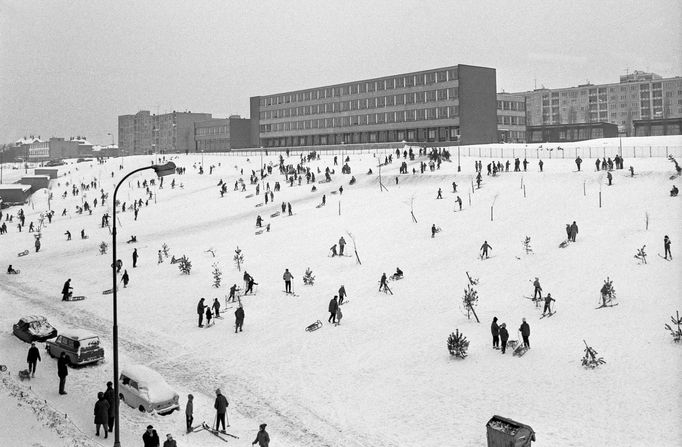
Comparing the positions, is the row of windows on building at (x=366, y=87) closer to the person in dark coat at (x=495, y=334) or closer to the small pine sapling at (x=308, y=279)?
the small pine sapling at (x=308, y=279)

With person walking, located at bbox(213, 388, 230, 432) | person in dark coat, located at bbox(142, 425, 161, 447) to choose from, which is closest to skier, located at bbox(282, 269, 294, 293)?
person walking, located at bbox(213, 388, 230, 432)

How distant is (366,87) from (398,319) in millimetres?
85772

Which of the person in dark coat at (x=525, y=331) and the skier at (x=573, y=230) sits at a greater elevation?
the skier at (x=573, y=230)

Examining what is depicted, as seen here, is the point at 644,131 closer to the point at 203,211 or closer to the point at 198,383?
the point at 203,211

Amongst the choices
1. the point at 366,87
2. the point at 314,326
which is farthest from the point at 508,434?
the point at 366,87

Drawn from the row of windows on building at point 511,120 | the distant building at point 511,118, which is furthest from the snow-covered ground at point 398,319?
the row of windows on building at point 511,120

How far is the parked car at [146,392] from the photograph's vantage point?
701 inches

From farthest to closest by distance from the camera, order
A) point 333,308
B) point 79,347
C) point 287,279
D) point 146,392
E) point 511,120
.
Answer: point 511,120
point 287,279
point 333,308
point 79,347
point 146,392

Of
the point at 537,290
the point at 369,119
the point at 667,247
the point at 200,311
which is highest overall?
the point at 369,119

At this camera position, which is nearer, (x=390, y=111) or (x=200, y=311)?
(x=200, y=311)

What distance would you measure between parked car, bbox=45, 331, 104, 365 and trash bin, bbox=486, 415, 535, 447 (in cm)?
1519

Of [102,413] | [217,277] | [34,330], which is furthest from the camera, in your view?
[217,277]

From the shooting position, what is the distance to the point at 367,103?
10688 cm

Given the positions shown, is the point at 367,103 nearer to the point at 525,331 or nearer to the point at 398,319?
the point at 398,319
